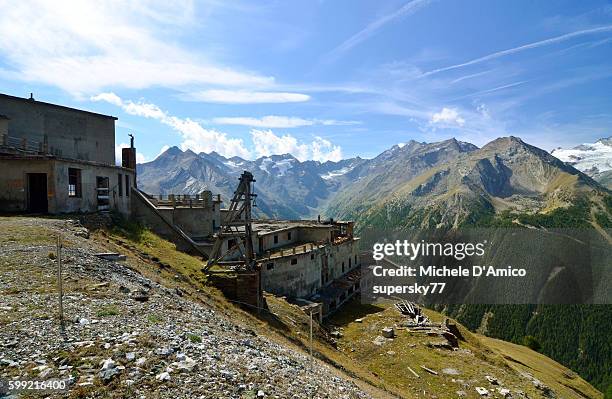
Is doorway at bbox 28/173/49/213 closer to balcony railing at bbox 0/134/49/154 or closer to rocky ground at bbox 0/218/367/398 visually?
balcony railing at bbox 0/134/49/154

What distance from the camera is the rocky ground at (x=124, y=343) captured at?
9617 millimetres

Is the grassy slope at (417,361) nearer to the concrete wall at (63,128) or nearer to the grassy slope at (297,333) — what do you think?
the grassy slope at (297,333)

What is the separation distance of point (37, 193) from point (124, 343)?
1083 inches

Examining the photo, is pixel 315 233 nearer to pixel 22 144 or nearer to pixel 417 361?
pixel 417 361

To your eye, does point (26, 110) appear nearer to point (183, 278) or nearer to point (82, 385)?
point (183, 278)

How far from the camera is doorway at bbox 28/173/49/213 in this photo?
3058cm

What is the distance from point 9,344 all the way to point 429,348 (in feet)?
113

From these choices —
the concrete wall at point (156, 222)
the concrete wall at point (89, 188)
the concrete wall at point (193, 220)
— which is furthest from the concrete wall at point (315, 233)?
the concrete wall at point (89, 188)

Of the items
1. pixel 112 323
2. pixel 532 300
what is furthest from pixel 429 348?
pixel 532 300

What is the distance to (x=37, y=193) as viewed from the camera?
105ft

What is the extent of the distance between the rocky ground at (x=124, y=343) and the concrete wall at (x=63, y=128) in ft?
98.9

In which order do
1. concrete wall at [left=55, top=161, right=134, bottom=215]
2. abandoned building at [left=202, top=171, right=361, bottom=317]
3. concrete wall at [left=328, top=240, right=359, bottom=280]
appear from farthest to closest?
concrete wall at [left=328, top=240, right=359, bottom=280] < abandoned building at [left=202, top=171, right=361, bottom=317] < concrete wall at [left=55, top=161, right=134, bottom=215]

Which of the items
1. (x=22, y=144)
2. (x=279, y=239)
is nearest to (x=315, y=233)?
(x=279, y=239)

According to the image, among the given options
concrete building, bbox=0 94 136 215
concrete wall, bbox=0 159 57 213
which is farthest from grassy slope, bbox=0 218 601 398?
concrete wall, bbox=0 159 57 213
